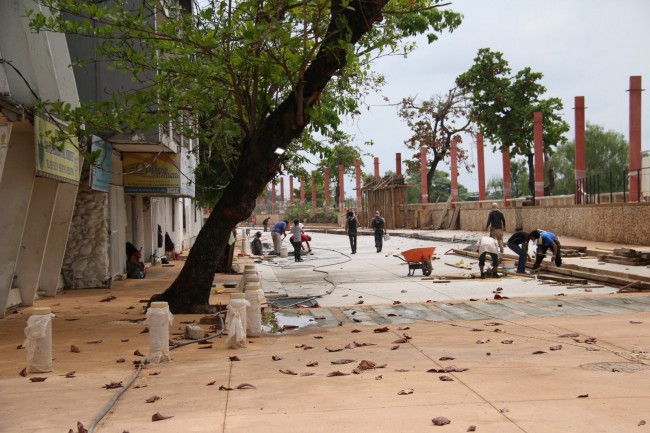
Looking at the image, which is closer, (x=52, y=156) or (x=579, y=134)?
(x=52, y=156)

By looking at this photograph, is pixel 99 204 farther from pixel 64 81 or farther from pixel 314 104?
pixel 314 104

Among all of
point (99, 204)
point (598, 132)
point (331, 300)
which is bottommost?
point (331, 300)

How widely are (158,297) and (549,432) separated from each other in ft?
32.8

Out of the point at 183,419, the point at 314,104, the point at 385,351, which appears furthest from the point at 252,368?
the point at 314,104

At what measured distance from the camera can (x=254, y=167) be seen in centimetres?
1351

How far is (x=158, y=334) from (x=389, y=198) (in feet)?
179

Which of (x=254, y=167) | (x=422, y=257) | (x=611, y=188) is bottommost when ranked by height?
(x=422, y=257)

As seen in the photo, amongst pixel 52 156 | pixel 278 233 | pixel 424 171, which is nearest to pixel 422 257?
pixel 52 156

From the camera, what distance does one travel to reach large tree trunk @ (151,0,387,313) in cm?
1291

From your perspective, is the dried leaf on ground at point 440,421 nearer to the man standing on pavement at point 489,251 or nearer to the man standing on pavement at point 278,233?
the man standing on pavement at point 489,251

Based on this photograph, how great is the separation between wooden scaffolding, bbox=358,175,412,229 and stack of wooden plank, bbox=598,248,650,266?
36.0 meters

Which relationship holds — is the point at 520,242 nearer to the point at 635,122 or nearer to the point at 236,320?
the point at 236,320

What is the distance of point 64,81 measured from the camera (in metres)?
15.2

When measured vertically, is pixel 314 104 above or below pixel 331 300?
above
